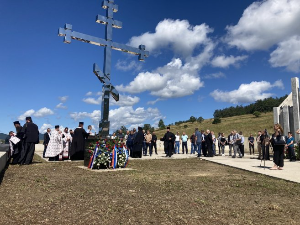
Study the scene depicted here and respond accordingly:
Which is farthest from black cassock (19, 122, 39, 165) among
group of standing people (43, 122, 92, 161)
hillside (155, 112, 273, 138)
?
hillside (155, 112, 273, 138)

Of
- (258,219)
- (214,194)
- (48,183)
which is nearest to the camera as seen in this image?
(258,219)

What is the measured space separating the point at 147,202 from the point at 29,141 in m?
7.99

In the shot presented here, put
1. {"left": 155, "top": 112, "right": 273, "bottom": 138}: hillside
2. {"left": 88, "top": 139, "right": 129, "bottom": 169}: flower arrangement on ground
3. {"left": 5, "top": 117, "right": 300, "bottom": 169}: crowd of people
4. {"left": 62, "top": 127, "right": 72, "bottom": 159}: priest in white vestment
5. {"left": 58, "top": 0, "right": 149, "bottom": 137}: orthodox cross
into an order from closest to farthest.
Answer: {"left": 88, "top": 139, "right": 129, "bottom": 169}: flower arrangement on ground < {"left": 5, "top": 117, "right": 300, "bottom": 169}: crowd of people < {"left": 58, "top": 0, "right": 149, "bottom": 137}: orthodox cross < {"left": 62, "top": 127, "right": 72, "bottom": 159}: priest in white vestment < {"left": 155, "top": 112, "right": 273, "bottom": 138}: hillside

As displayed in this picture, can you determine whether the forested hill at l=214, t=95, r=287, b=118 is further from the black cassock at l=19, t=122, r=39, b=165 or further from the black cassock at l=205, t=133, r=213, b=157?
the black cassock at l=19, t=122, r=39, b=165

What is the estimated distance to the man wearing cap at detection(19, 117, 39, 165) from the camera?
35.5 feet

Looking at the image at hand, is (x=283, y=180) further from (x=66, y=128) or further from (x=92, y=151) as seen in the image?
(x=66, y=128)

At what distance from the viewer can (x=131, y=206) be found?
4234 millimetres

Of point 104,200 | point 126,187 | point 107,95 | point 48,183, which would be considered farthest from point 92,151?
point 104,200

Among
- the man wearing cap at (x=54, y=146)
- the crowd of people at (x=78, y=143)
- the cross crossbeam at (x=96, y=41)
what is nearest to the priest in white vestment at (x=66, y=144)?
the crowd of people at (x=78, y=143)

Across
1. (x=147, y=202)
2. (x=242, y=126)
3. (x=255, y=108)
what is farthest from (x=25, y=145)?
(x=255, y=108)

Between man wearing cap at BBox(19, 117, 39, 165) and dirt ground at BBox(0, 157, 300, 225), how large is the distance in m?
4.38

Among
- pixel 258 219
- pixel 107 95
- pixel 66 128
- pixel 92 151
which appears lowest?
pixel 258 219

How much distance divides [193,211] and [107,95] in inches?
274

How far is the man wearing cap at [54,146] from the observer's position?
12.7 meters
